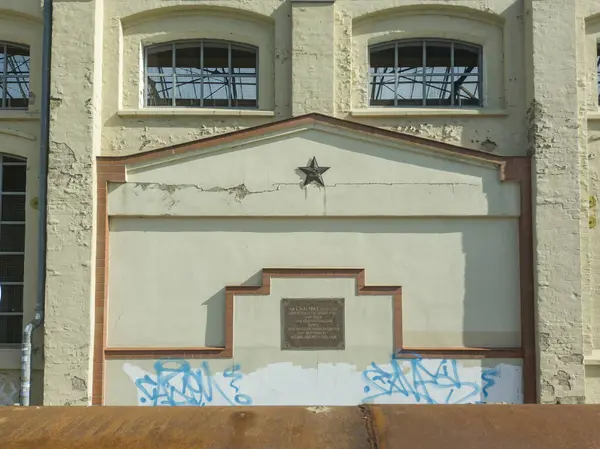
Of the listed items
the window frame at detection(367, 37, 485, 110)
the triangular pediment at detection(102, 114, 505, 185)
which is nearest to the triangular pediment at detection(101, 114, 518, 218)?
the triangular pediment at detection(102, 114, 505, 185)

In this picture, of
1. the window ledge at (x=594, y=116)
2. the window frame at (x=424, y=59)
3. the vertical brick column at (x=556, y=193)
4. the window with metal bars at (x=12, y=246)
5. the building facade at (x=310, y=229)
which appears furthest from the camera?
the window frame at (x=424, y=59)

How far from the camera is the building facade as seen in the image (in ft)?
27.0

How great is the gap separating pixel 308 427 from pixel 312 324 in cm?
521

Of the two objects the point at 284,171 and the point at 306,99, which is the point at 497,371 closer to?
the point at 284,171

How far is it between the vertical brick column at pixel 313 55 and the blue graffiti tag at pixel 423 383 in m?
3.44

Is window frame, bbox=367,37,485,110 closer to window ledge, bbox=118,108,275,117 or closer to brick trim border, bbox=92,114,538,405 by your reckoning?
brick trim border, bbox=92,114,538,405

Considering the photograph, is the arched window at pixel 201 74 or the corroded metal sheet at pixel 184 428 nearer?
the corroded metal sheet at pixel 184 428

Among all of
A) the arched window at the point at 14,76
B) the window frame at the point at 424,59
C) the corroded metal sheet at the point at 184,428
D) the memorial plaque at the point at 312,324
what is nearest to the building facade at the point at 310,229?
the memorial plaque at the point at 312,324

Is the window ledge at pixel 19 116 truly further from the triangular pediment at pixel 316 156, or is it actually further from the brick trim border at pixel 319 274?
the triangular pediment at pixel 316 156

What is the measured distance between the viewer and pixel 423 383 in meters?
8.20

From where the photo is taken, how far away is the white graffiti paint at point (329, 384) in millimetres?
8195

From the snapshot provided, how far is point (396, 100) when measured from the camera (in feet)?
29.9

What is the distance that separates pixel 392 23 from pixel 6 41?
17.7 feet

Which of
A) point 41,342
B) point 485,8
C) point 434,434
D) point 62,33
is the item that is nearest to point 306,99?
point 485,8
